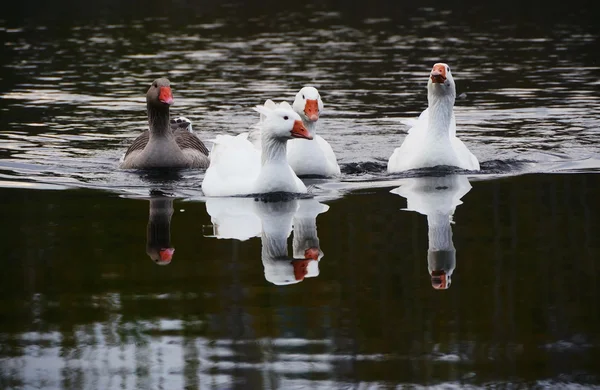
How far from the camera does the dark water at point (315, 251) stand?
284 inches

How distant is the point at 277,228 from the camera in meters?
11.3

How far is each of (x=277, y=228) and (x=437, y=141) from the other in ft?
13.1

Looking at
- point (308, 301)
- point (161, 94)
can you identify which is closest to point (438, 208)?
point (308, 301)

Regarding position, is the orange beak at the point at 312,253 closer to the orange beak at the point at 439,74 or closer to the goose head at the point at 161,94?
the orange beak at the point at 439,74

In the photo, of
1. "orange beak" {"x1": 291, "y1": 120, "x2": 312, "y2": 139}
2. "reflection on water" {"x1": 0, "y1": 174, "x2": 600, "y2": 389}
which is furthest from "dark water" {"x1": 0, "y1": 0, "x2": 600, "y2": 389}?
"orange beak" {"x1": 291, "y1": 120, "x2": 312, "y2": 139}

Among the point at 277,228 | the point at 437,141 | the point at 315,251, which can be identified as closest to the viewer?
the point at 315,251

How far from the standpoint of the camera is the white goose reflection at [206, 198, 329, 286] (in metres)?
9.64

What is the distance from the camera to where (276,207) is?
40.8 feet

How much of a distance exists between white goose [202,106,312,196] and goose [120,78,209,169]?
7.10ft

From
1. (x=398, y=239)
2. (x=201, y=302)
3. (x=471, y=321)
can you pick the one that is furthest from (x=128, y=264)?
(x=471, y=321)

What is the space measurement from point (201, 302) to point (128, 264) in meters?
1.42

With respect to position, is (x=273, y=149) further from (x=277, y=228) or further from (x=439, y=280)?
(x=439, y=280)

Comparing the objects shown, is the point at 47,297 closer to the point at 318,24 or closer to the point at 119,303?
the point at 119,303

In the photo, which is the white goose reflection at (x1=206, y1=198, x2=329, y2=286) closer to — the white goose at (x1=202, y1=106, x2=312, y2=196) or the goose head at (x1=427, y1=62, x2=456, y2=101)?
the white goose at (x1=202, y1=106, x2=312, y2=196)
